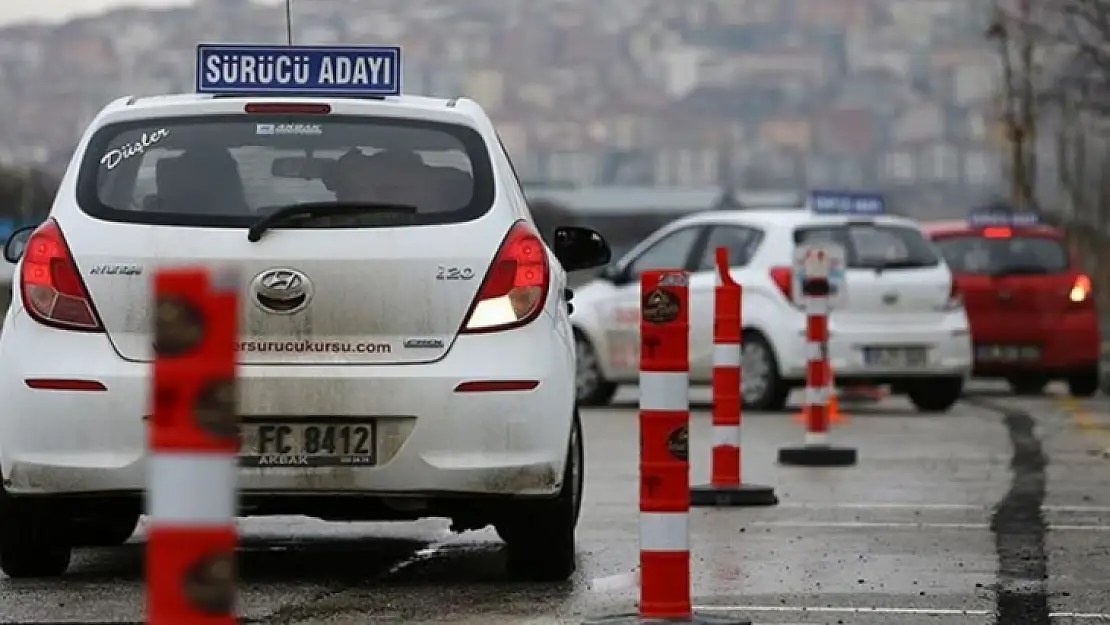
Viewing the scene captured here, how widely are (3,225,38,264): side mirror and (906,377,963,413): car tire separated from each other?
468 inches

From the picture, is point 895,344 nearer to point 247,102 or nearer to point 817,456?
point 817,456

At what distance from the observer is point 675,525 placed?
7.34m

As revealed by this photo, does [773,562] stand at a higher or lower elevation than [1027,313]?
higher

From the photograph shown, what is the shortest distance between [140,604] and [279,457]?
59 centimetres

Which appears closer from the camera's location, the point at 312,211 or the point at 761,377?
the point at 312,211

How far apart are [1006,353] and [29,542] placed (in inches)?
601

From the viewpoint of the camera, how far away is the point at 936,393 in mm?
20750

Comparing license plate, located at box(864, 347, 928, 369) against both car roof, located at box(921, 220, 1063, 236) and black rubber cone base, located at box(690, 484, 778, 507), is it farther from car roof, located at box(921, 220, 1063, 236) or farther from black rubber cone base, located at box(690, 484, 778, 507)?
black rubber cone base, located at box(690, 484, 778, 507)

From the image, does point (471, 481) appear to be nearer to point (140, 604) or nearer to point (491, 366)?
point (491, 366)

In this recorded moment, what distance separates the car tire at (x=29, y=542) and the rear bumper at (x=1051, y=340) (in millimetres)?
14973

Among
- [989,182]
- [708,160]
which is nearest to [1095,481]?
[989,182]

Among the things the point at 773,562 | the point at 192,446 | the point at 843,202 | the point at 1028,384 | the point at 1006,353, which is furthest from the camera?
the point at 1028,384

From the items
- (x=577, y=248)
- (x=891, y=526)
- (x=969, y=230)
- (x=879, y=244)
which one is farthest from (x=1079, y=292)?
(x=577, y=248)

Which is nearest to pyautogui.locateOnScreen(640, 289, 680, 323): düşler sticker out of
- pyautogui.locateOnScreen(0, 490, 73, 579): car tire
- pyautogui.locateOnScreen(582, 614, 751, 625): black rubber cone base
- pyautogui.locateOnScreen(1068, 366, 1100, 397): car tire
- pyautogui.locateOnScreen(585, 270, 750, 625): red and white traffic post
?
pyautogui.locateOnScreen(585, 270, 750, 625): red and white traffic post
